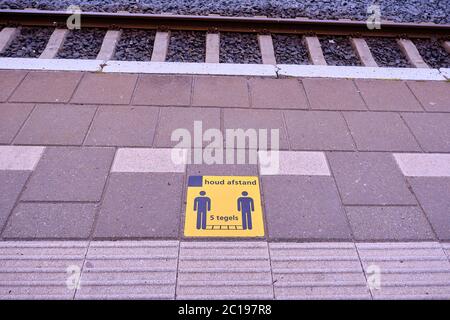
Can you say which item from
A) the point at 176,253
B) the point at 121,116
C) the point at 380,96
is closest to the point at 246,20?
the point at 380,96

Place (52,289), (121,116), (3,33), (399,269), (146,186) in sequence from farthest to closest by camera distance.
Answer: (3,33)
(121,116)
(146,186)
(399,269)
(52,289)

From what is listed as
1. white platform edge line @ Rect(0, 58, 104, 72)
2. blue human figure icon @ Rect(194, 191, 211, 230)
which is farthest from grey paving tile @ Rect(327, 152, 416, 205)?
white platform edge line @ Rect(0, 58, 104, 72)

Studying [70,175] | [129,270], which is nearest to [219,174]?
[129,270]

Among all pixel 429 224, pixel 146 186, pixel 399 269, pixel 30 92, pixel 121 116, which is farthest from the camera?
pixel 30 92

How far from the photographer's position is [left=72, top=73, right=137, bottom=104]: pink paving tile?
12.9 ft

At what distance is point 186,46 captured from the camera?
4953 millimetres

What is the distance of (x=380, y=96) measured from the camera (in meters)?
4.20

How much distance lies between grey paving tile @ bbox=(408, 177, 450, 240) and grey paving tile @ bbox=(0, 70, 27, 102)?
4339 mm

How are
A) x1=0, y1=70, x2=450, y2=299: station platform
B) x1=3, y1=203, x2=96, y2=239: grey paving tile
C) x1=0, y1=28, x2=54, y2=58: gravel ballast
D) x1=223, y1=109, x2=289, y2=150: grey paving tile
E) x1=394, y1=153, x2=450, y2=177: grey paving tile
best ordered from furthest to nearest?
x1=0, y1=28, x2=54, y2=58: gravel ballast
x1=223, y1=109, x2=289, y2=150: grey paving tile
x1=394, y1=153, x2=450, y2=177: grey paving tile
x1=3, y1=203, x2=96, y2=239: grey paving tile
x1=0, y1=70, x2=450, y2=299: station platform

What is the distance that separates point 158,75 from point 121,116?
3.02ft

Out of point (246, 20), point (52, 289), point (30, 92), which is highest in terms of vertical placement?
point (246, 20)

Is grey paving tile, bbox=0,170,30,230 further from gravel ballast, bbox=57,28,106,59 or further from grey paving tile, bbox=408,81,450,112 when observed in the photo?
grey paving tile, bbox=408,81,450,112

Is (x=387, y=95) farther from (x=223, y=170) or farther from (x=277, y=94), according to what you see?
(x=223, y=170)

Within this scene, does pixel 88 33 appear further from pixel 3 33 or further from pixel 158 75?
pixel 158 75
